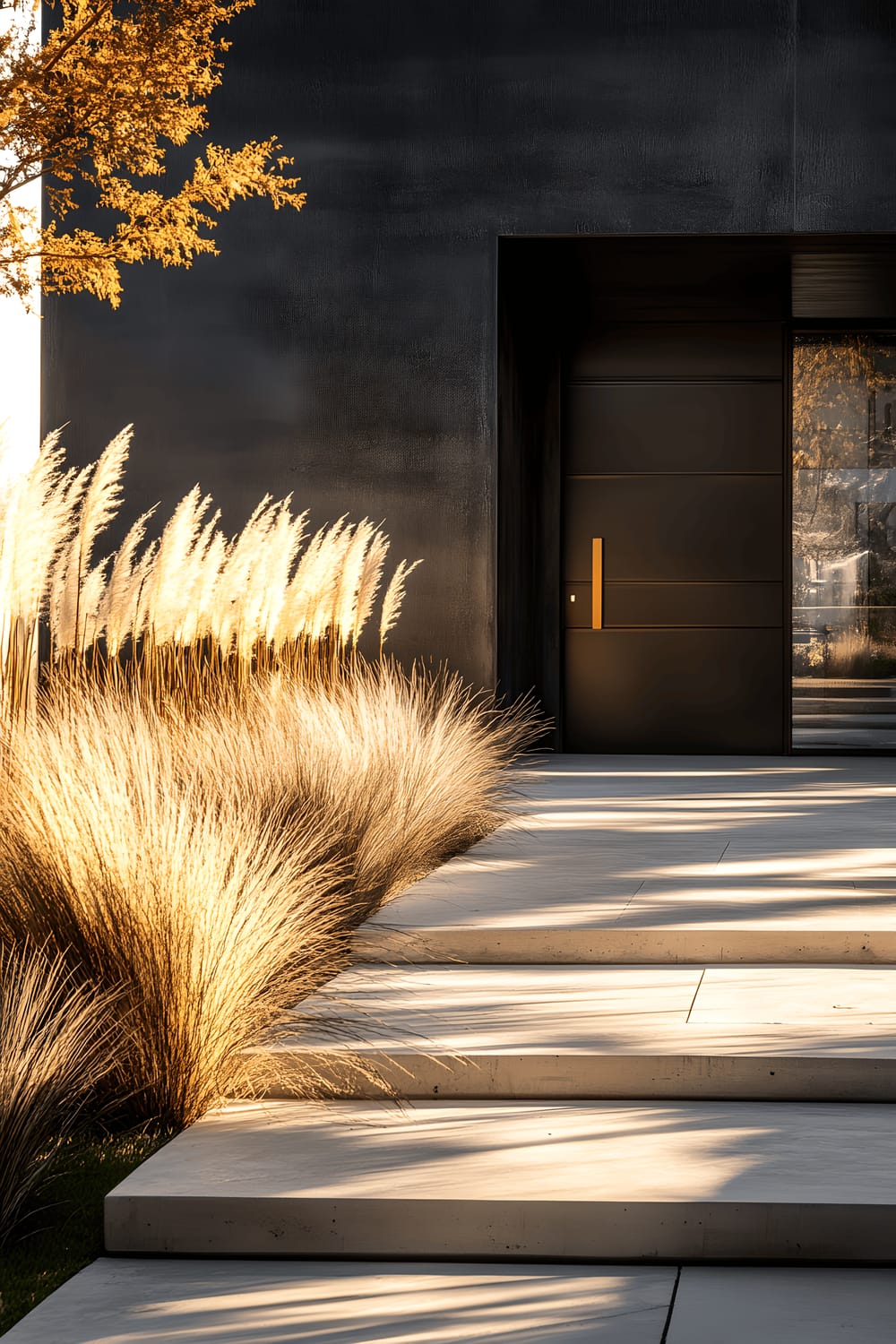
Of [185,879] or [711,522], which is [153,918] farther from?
[711,522]

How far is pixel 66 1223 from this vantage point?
264 cm

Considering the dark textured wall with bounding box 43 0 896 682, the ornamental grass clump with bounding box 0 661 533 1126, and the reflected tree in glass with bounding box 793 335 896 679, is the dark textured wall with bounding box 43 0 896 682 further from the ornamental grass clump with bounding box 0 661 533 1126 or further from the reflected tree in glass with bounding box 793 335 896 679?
the ornamental grass clump with bounding box 0 661 533 1126

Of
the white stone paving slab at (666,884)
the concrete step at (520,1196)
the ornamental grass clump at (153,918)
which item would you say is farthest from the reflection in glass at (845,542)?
the concrete step at (520,1196)

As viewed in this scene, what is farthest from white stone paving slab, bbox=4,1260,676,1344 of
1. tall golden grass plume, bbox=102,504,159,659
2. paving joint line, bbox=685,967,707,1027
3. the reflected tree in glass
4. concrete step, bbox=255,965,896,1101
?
the reflected tree in glass

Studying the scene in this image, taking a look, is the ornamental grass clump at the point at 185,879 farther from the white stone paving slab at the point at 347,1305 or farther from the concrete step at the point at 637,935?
the white stone paving slab at the point at 347,1305

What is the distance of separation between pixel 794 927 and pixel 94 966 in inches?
77.8

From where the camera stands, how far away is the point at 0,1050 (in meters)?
2.72

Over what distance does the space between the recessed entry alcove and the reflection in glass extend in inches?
0.5

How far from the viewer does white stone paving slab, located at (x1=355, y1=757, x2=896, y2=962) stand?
4.20 metres

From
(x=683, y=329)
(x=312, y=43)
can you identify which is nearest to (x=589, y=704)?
(x=683, y=329)

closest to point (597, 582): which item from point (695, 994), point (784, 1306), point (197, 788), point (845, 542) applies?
point (845, 542)

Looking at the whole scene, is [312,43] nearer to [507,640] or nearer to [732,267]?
[732,267]

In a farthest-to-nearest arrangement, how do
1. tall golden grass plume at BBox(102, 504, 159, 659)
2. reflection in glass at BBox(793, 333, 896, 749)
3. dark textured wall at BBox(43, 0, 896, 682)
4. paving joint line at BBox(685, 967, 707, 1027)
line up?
reflection in glass at BBox(793, 333, 896, 749) < dark textured wall at BBox(43, 0, 896, 682) < tall golden grass plume at BBox(102, 504, 159, 659) < paving joint line at BBox(685, 967, 707, 1027)

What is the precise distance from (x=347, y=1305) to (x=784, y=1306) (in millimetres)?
657
